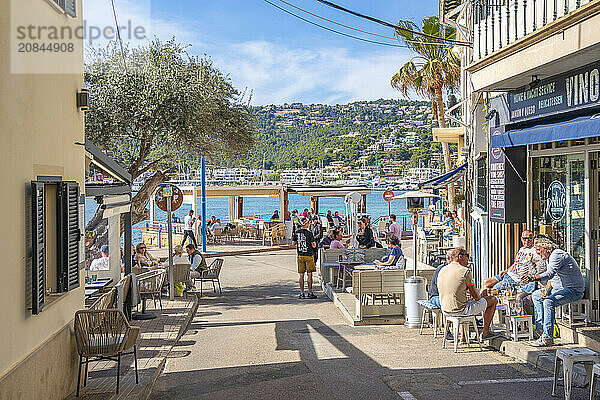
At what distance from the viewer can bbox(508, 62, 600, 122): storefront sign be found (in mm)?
9304

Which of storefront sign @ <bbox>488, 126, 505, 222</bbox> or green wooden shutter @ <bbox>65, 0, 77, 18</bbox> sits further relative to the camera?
storefront sign @ <bbox>488, 126, 505, 222</bbox>

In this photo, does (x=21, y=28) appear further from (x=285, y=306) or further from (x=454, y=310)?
(x=285, y=306)

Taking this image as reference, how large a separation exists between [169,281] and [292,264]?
8904mm

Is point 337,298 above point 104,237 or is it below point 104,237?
below

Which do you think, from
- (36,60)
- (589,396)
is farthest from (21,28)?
(589,396)

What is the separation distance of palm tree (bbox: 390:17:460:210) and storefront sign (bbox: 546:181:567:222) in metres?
19.1

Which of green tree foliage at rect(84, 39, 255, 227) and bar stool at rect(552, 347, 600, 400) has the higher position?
green tree foliage at rect(84, 39, 255, 227)

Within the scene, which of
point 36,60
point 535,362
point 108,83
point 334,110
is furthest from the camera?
point 334,110

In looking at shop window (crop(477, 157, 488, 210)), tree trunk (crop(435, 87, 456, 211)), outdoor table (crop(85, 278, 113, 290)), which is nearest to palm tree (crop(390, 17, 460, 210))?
tree trunk (crop(435, 87, 456, 211))

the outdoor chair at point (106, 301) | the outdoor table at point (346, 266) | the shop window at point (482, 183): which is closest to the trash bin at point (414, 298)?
the shop window at point (482, 183)

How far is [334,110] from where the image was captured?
179 meters

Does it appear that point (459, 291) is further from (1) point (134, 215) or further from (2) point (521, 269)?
(1) point (134, 215)

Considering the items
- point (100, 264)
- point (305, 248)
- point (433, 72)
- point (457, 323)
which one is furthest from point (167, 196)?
point (433, 72)

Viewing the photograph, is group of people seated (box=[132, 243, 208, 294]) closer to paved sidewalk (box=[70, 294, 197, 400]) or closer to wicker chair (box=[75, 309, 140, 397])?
paved sidewalk (box=[70, 294, 197, 400])
